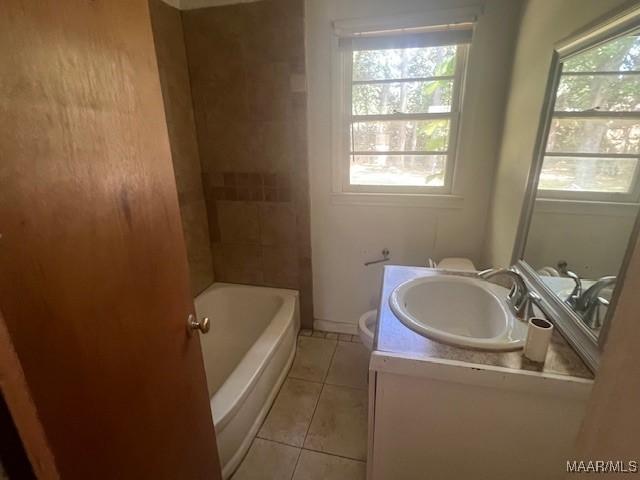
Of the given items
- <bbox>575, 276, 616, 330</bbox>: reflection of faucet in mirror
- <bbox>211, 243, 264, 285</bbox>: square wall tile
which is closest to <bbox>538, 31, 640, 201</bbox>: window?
<bbox>575, 276, 616, 330</bbox>: reflection of faucet in mirror

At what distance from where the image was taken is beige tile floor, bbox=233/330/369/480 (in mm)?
1388

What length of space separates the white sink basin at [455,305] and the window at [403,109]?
2.73 feet

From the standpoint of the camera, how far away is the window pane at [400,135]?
1.85 metres

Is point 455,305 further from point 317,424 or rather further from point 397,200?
point 317,424

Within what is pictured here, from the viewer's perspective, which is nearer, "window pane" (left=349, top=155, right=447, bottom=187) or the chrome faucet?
the chrome faucet

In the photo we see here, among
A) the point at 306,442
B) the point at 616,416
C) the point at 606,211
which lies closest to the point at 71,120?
the point at 616,416

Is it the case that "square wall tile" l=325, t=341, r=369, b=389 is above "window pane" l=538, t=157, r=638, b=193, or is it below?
below

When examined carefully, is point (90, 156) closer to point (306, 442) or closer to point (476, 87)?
point (306, 442)

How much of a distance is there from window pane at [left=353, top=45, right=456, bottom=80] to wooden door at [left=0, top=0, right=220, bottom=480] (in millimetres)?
1402

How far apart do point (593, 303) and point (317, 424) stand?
4.42ft

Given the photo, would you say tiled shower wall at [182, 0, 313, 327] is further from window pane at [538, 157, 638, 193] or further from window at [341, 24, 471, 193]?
window pane at [538, 157, 638, 193]

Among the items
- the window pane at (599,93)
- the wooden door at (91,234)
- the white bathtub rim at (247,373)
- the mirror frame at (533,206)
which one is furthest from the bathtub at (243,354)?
the window pane at (599,93)

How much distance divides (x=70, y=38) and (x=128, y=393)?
2.32 ft

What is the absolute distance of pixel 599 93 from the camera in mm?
913
